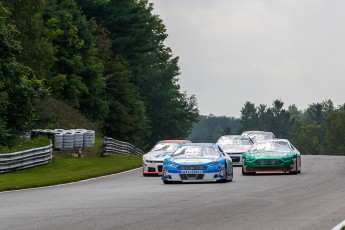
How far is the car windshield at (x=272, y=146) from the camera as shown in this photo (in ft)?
109

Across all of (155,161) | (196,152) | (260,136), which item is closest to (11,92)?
(155,161)

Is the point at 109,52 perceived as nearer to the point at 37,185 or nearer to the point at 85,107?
the point at 85,107

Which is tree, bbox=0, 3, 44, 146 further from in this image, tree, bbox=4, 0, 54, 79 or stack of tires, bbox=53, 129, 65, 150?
tree, bbox=4, 0, 54, 79

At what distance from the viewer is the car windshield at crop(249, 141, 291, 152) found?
33.3 m

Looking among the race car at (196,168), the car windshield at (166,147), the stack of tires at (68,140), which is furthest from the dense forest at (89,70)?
the race car at (196,168)

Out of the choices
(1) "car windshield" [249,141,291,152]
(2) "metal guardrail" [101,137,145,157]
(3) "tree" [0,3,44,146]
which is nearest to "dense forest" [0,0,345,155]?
(3) "tree" [0,3,44,146]

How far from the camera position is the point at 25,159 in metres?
36.3

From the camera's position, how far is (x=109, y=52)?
296 feet

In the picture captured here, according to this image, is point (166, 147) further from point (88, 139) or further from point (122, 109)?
point (122, 109)

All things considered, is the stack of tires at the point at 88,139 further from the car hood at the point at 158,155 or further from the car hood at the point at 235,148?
the car hood at the point at 158,155

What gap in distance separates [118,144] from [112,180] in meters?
22.0

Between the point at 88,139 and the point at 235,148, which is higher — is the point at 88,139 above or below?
above

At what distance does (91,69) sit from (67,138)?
28204mm

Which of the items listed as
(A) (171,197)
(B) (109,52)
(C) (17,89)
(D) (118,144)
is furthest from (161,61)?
(A) (171,197)
